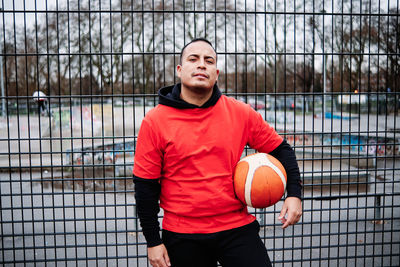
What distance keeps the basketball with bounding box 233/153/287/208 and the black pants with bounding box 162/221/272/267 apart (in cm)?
22

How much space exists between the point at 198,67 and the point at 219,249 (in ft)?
3.78

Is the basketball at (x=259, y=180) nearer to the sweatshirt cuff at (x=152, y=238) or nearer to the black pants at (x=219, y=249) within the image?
the black pants at (x=219, y=249)

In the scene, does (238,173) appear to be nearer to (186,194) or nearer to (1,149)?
(186,194)

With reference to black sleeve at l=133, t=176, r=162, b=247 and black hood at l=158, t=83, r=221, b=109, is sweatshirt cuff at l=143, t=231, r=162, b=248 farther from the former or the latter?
black hood at l=158, t=83, r=221, b=109

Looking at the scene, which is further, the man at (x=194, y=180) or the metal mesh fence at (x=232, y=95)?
the metal mesh fence at (x=232, y=95)

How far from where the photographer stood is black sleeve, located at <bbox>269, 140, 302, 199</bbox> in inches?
89.8

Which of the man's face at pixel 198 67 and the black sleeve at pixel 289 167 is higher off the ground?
the man's face at pixel 198 67

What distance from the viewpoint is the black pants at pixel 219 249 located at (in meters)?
2.11

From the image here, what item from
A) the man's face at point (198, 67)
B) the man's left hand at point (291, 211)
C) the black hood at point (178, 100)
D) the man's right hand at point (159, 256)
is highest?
the man's face at point (198, 67)

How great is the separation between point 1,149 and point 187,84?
15.2 m

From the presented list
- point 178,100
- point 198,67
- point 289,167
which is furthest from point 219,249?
point 198,67

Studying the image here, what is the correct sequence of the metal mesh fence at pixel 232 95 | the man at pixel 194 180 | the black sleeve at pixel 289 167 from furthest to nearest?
the metal mesh fence at pixel 232 95, the black sleeve at pixel 289 167, the man at pixel 194 180

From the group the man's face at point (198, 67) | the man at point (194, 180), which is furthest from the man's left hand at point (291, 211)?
the man's face at point (198, 67)

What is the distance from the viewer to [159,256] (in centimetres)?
213
